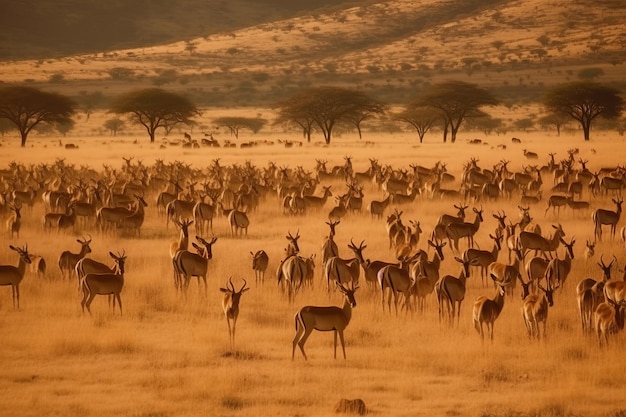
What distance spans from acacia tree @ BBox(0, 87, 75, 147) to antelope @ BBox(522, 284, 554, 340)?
55.8 meters

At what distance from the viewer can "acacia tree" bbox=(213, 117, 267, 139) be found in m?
83.6

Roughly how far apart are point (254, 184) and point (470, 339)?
58.3 feet

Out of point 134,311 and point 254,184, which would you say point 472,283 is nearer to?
point 134,311

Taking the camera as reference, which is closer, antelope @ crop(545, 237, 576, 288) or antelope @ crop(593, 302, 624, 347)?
antelope @ crop(593, 302, 624, 347)

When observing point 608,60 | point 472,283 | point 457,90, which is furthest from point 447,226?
point 608,60

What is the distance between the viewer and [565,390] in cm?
1097

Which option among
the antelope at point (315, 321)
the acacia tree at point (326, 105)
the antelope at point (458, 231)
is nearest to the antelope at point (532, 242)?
the antelope at point (458, 231)

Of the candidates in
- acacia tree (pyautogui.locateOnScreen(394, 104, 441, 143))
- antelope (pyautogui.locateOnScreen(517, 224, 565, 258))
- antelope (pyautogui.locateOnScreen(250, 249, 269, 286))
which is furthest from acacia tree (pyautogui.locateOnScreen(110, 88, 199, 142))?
antelope (pyautogui.locateOnScreen(517, 224, 565, 258))

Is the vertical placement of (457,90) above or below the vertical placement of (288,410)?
above

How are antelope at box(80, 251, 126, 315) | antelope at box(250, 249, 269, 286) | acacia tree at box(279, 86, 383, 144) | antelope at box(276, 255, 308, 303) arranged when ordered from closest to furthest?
antelope at box(80, 251, 126, 315), antelope at box(276, 255, 308, 303), antelope at box(250, 249, 269, 286), acacia tree at box(279, 86, 383, 144)

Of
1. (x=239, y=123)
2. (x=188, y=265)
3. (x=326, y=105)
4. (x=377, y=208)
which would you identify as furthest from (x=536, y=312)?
(x=239, y=123)

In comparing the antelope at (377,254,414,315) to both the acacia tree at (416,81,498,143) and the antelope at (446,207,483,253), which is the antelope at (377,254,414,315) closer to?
the antelope at (446,207,483,253)

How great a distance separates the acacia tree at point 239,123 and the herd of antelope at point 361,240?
44.3m

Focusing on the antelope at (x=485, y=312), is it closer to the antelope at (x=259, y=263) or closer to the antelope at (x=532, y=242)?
the antelope at (x=259, y=263)
